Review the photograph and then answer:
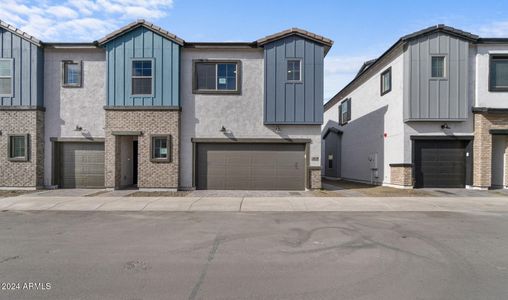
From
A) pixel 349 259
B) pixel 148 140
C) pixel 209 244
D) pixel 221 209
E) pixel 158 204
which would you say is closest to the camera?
pixel 349 259

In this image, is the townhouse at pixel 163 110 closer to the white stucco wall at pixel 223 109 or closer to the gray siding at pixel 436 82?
the white stucco wall at pixel 223 109

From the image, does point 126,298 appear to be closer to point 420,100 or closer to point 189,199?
point 189,199

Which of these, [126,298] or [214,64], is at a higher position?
[214,64]

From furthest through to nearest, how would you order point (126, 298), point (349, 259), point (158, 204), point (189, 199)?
point (189, 199) < point (158, 204) < point (349, 259) < point (126, 298)

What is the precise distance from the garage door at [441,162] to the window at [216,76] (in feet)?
32.0

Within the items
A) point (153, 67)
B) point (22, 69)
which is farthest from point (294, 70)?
point (22, 69)

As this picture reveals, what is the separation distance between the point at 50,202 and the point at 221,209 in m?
6.45

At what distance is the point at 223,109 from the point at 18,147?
10.0 meters

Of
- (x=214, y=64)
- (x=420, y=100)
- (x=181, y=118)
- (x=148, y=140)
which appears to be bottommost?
(x=148, y=140)

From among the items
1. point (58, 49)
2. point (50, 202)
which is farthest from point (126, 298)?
point (58, 49)

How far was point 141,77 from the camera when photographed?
14.2 meters

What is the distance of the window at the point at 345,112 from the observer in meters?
23.3

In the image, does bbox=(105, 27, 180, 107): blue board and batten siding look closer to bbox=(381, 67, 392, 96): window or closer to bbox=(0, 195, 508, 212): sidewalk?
bbox=(0, 195, 508, 212): sidewalk

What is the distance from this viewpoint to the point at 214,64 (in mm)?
14641
